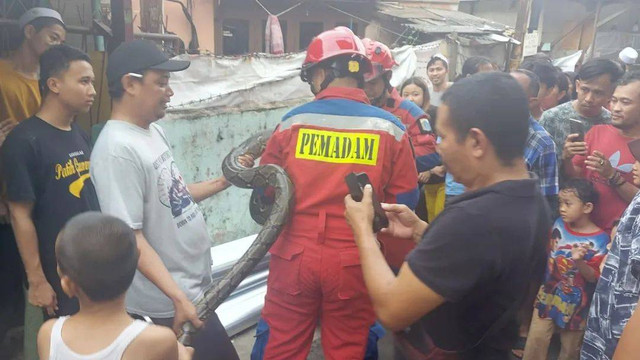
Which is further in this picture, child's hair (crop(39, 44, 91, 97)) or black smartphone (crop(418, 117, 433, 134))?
black smartphone (crop(418, 117, 433, 134))

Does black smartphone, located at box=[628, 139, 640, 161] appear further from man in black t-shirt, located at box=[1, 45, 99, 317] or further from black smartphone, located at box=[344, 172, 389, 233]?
man in black t-shirt, located at box=[1, 45, 99, 317]

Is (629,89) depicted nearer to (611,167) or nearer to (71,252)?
(611,167)

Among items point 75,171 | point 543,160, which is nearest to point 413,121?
point 543,160

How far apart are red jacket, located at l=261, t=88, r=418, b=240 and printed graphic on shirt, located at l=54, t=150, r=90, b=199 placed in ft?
3.62

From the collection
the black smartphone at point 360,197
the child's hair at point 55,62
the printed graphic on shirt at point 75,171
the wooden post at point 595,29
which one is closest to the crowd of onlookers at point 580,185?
the black smartphone at point 360,197

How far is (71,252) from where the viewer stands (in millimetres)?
A: 1652

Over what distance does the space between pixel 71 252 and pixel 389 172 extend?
169 centimetres

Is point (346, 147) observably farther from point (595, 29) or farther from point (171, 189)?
point (595, 29)

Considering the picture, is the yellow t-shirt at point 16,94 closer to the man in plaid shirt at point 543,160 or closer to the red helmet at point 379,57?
the red helmet at point 379,57

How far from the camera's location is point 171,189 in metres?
2.50

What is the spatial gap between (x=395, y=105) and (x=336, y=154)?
2.17 metres

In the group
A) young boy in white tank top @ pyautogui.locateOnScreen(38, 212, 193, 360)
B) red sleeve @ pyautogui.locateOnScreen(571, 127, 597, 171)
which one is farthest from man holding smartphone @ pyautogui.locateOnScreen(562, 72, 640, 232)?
young boy in white tank top @ pyautogui.locateOnScreen(38, 212, 193, 360)

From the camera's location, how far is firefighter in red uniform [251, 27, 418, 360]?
2.68 meters

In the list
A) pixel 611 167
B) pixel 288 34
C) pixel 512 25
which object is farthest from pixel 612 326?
pixel 512 25
